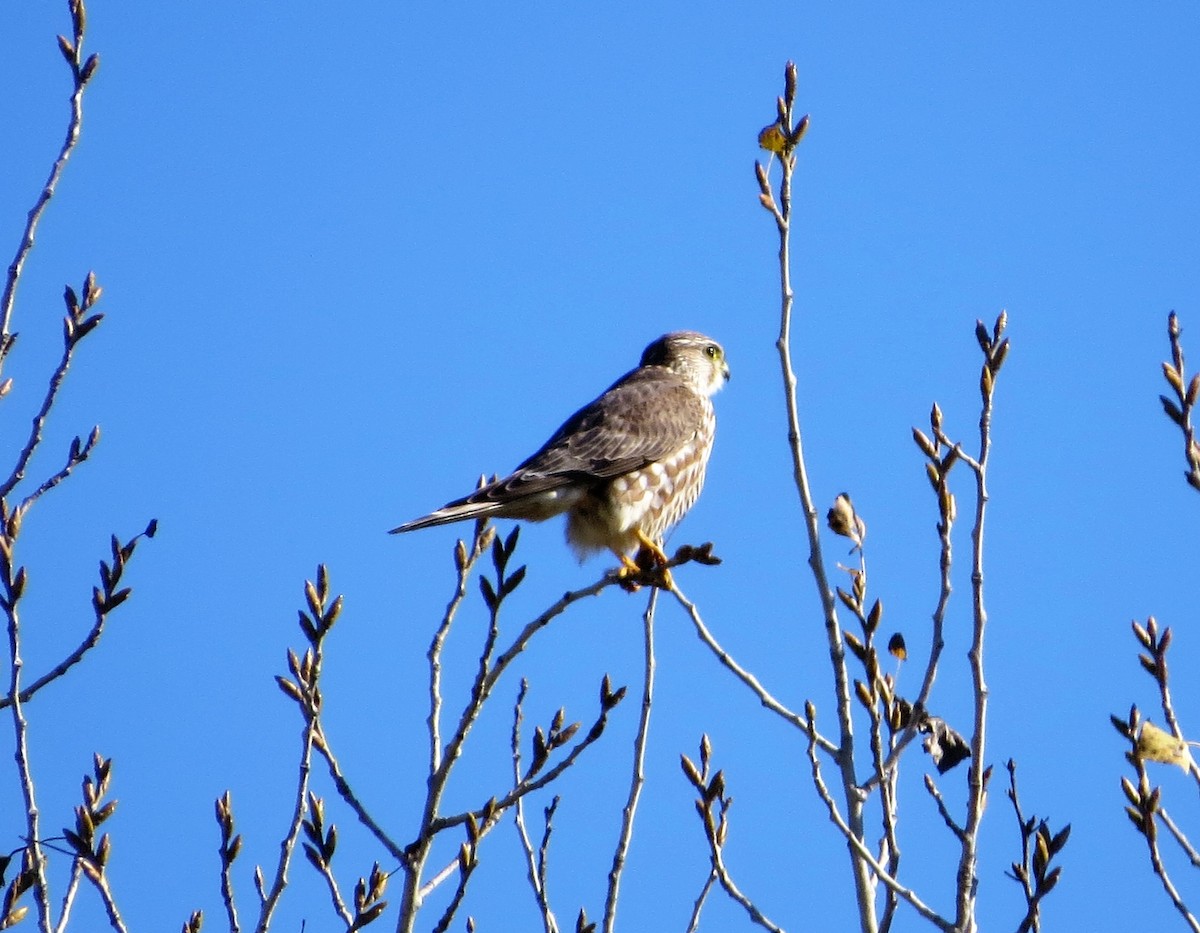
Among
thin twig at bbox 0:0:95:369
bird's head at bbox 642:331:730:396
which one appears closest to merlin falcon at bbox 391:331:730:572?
bird's head at bbox 642:331:730:396

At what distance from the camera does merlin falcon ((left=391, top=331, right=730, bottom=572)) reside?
19.3 ft

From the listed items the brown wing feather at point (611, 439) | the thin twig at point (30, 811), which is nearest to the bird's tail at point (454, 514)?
the brown wing feather at point (611, 439)

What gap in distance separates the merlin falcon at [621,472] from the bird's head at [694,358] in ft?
1.62

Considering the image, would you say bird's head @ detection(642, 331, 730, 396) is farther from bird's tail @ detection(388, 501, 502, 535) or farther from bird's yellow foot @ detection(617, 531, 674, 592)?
bird's tail @ detection(388, 501, 502, 535)

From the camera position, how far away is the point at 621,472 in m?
6.21

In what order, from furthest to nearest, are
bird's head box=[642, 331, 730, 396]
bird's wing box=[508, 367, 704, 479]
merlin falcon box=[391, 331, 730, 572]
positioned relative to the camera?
1. bird's head box=[642, 331, 730, 396]
2. bird's wing box=[508, 367, 704, 479]
3. merlin falcon box=[391, 331, 730, 572]

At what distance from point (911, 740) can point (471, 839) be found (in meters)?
1.02

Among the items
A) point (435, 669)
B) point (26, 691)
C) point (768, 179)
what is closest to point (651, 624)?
point (435, 669)

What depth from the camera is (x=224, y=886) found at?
3139 millimetres

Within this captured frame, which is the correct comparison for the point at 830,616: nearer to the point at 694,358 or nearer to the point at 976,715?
the point at 976,715

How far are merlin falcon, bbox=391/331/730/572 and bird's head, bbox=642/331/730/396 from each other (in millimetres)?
494

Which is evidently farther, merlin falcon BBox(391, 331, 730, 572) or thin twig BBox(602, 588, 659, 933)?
merlin falcon BBox(391, 331, 730, 572)

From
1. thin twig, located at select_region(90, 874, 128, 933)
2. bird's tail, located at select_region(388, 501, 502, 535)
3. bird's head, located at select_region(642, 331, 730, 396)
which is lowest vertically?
thin twig, located at select_region(90, 874, 128, 933)

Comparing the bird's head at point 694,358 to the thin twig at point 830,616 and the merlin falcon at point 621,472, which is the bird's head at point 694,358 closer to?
the merlin falcon at point 621,472
